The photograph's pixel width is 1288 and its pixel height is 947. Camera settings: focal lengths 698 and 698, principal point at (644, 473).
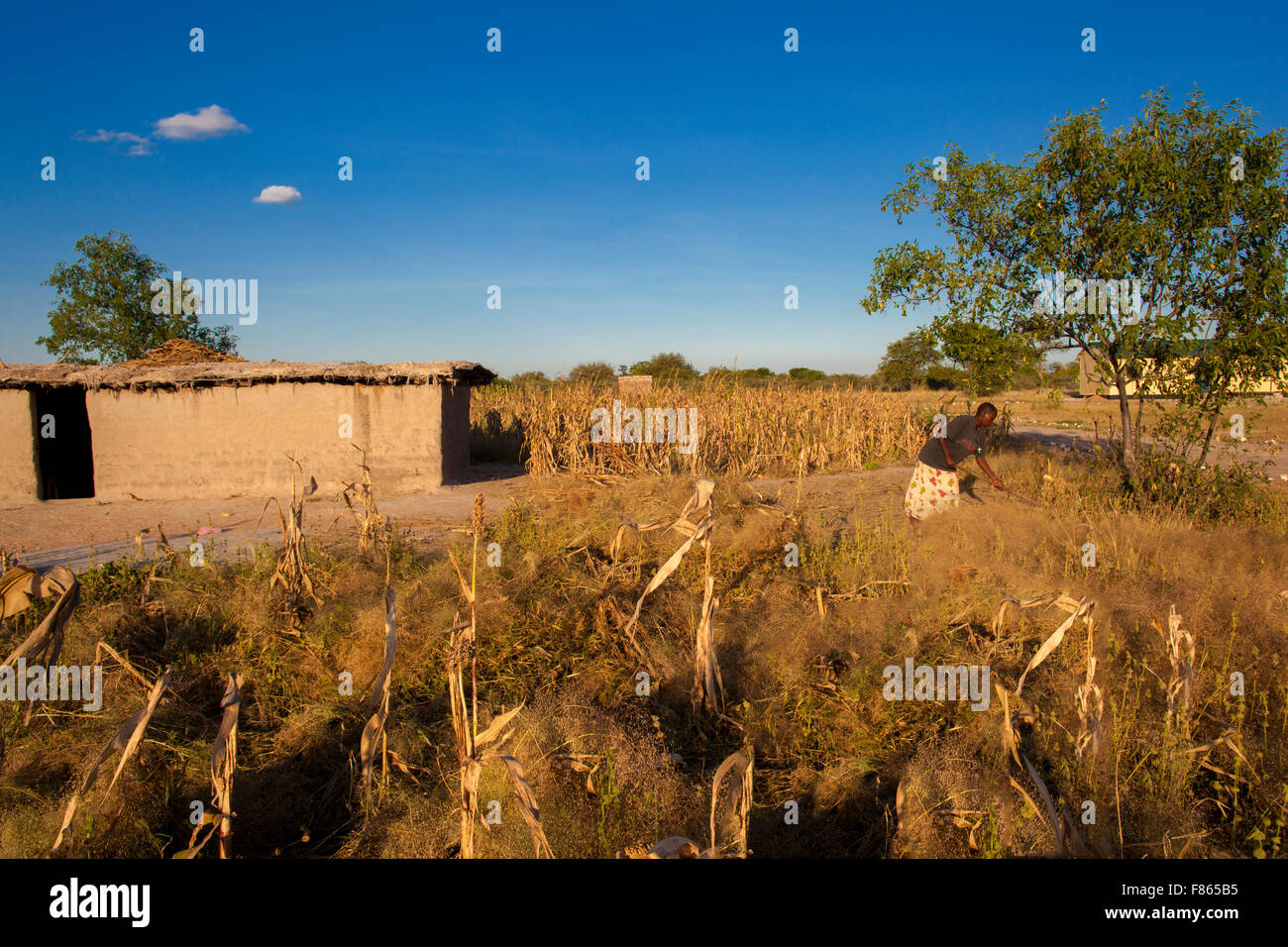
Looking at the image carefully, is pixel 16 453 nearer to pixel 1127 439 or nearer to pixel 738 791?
pixel 738 791

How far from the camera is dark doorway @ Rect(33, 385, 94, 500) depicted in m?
10.4

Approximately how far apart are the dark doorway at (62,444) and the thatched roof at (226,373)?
14.1 inches

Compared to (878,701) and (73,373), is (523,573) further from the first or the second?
(73,373)

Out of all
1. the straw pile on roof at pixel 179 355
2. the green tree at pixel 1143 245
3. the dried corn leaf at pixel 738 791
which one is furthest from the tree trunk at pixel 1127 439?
the straw pile on roof at pixel 179 355

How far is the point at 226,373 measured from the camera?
1016cm

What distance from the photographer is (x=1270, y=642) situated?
395 centimetres

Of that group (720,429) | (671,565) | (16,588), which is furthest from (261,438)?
(671,565)

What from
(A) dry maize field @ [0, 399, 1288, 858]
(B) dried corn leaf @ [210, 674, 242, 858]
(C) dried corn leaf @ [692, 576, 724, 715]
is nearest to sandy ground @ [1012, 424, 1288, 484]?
(A) dry maize field @ [0, 399, 1288, 858]

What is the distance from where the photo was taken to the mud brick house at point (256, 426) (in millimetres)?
10227

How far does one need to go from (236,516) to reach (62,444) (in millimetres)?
5422

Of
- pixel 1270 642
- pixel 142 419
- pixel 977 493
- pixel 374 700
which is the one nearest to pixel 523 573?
pixel 374 700

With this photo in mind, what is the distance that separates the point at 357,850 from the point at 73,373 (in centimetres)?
1038

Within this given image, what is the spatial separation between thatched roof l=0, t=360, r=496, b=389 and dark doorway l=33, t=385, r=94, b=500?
36 cm

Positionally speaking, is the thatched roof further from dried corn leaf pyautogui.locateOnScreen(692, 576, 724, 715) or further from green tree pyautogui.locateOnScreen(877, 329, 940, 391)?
green tree pyautogui.locateOnScreen(877, 329, 940, 391)
